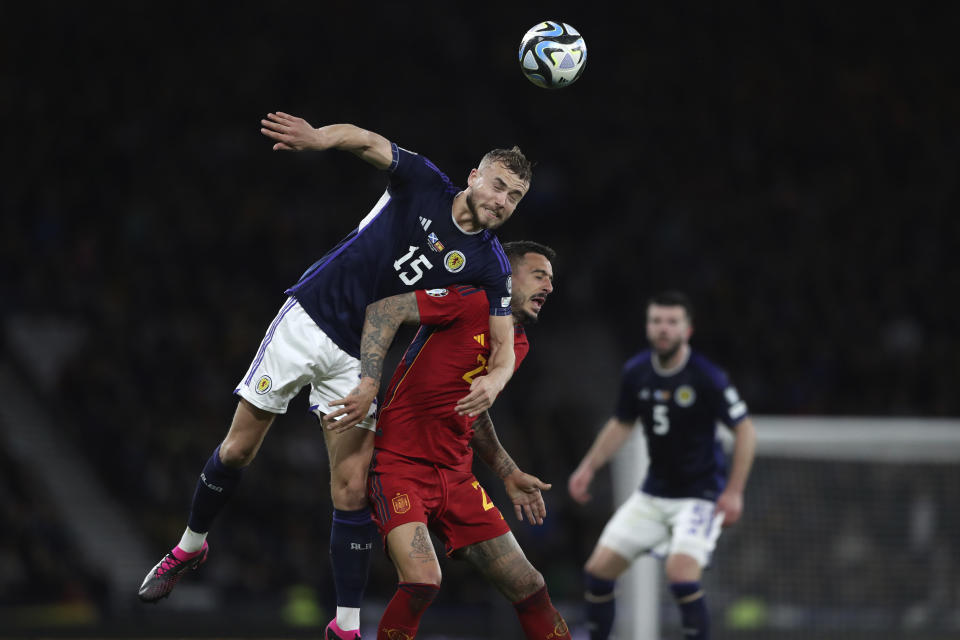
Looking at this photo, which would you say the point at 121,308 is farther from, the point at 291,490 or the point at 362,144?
the point at 362,144

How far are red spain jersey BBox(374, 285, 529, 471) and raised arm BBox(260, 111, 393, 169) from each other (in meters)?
0.72

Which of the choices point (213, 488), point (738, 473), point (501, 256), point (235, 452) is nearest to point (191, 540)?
point (213, 488)

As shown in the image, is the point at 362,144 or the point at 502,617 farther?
the point at 502,617

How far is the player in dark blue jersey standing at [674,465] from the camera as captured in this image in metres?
7.30

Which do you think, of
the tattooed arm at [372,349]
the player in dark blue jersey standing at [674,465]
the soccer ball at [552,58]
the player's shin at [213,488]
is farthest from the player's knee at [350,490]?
the player in dark blue jersey standing at [674,465]

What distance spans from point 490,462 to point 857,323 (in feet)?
34.5

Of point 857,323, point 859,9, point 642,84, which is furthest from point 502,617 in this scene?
point 859,9

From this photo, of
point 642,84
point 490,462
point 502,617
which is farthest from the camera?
point 642,84

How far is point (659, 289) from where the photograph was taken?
50.8 feet

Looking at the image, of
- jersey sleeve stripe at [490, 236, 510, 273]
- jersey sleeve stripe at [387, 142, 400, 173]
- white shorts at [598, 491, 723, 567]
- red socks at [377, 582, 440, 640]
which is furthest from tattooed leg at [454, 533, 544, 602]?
white shorts at [598, 491, 723, 567]

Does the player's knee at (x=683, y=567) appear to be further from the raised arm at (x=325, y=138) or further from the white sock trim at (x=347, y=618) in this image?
the raised arm at (x=325, y=138)

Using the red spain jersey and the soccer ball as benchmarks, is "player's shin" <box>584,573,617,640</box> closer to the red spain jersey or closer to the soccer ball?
the red spain jersey

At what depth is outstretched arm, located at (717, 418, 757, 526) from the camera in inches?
282

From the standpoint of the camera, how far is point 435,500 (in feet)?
17.5
